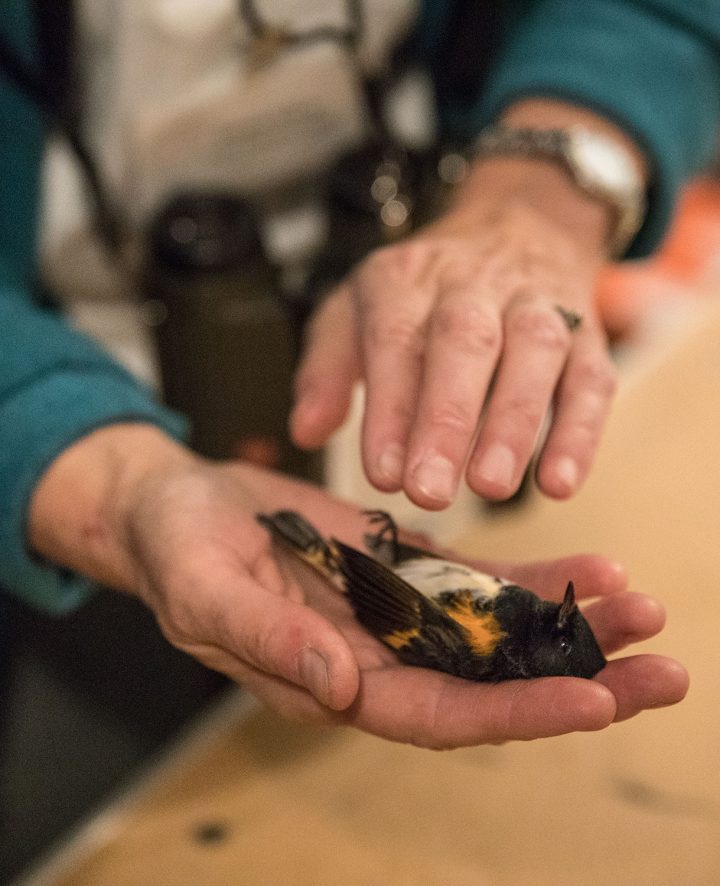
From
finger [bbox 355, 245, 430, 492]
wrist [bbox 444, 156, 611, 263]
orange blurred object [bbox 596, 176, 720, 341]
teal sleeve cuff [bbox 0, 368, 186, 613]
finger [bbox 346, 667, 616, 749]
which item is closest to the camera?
finger [bbox 346, 667, 616, 749]

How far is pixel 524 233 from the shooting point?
0.71m

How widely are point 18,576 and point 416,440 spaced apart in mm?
335

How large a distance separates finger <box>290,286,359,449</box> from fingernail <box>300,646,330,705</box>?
174mm

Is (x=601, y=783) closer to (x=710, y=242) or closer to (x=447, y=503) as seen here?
(x=447, y=503)

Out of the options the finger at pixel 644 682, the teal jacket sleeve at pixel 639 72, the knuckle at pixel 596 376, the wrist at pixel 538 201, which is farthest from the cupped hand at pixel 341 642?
the teal jacket sleeve at pixel 639 72

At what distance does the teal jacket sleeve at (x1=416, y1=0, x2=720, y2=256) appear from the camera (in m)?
0.81

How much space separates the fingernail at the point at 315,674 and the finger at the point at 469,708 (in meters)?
0.04

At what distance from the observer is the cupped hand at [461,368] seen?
1.66ft

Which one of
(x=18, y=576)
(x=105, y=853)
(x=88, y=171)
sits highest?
(x=88, y=171)

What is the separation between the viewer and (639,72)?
0.84 metres

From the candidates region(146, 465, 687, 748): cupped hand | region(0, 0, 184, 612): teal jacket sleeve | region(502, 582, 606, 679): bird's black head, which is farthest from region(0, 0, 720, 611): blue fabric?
region(502, 582, 606, 679): bird's black head

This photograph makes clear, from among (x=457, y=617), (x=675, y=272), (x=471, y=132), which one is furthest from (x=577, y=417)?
(x=675, y=272)

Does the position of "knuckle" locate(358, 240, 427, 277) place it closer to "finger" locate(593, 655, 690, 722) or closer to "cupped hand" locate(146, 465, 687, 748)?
"cupped hand" locate(146, 465, 687, 748)

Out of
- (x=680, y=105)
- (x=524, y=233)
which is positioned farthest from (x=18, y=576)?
(x=680, y=105)
